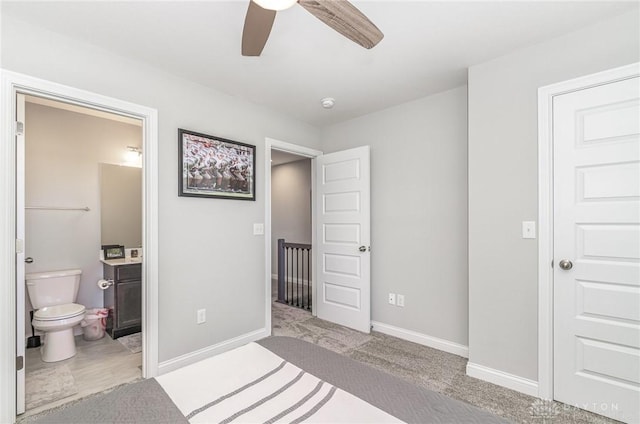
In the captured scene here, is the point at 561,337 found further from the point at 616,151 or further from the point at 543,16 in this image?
the point at 543,16

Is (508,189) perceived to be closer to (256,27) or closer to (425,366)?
→ (425,366)

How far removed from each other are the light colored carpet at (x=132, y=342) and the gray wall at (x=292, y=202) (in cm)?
327

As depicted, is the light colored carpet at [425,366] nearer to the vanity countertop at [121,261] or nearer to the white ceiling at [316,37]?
the vanity countertop at [121,261]

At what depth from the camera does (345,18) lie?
1.32 meters

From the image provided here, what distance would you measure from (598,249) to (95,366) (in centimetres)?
382

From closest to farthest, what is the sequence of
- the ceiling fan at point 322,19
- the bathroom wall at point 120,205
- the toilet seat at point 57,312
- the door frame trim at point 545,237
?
the ceiling fan at point 322,19 → the door frame trim at point 545,237 → the toilet seat at point 57,312 → the bathroom wall at point 120,205

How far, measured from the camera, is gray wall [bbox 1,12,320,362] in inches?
76.8

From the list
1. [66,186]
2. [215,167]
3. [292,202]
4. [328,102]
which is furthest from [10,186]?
[292,202]

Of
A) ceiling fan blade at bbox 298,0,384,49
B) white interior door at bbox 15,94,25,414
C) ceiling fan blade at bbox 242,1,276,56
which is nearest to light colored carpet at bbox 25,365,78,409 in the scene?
white interior door at bbox 15,94,25,414

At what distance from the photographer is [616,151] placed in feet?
5.99

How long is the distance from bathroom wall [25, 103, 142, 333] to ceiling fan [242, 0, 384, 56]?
2847 millimetres

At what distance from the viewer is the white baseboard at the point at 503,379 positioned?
2.08m

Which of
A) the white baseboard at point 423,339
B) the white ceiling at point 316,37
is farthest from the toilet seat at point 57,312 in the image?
the white baseboard at point 423,339

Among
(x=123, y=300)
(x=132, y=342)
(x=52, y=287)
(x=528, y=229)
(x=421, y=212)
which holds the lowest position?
(x=132, y=342)
